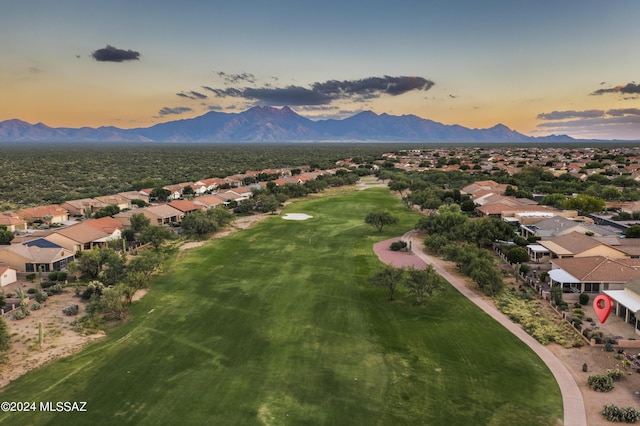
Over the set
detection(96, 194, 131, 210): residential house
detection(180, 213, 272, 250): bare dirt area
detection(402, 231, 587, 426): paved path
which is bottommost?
detection(402, 231, 587, 426): paved path

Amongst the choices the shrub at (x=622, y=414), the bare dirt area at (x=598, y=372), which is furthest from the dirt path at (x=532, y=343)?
the shrub at (x=622, y=414)

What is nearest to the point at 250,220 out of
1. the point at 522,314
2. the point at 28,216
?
the point at 28,216

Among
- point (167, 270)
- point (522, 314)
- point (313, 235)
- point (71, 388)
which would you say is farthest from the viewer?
point (313, 235)

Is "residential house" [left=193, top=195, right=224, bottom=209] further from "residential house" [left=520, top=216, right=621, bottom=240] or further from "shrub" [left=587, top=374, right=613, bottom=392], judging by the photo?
"shrub" [left=587, top=374, right=613, bottom=392]

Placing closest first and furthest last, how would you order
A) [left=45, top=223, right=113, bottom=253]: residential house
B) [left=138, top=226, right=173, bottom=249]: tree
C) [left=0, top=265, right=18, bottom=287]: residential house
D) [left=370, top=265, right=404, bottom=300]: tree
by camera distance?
[left=370, top=265, right=404, bottom=300]: tree
[left=0, top=265, right=18, bottom=287]: residential house
[left=45, top=223, right=113, bottom=253]: residential house
[left=138, top=226, right=173, bottom=249]: tree

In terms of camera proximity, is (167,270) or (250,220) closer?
(167,270)

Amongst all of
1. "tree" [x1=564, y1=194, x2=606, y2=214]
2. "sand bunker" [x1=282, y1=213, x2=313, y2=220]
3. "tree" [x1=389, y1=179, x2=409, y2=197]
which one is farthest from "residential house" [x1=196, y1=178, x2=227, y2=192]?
"tree" [x1=564, y1=194, x2=606, y2=214]

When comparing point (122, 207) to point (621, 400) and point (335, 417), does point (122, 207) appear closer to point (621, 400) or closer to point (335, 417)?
point (335, 417)

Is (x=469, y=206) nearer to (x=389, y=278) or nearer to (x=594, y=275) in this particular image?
(x=594, y=275)
